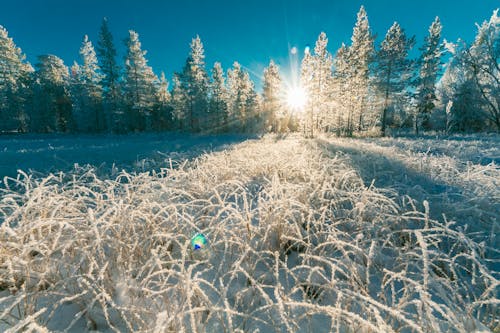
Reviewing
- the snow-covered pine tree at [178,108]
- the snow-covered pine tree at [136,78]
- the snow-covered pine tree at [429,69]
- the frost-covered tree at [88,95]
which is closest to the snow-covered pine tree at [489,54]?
the snow-covered pine tree at [429,69]

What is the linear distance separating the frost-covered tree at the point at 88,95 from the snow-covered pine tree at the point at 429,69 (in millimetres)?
39593

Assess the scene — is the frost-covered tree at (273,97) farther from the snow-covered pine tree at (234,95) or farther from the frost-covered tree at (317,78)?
the frost-covered tree at (317,78)

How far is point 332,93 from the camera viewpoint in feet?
97.5

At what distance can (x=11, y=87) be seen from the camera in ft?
88.0

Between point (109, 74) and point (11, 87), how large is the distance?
468 inches

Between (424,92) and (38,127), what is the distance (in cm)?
4826

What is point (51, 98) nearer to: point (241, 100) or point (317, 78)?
point (241, 100)

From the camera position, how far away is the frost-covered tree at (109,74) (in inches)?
1048

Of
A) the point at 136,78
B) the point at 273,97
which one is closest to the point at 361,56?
the point at 273,97

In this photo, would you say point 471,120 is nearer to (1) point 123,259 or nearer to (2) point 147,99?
(1) point 123,259

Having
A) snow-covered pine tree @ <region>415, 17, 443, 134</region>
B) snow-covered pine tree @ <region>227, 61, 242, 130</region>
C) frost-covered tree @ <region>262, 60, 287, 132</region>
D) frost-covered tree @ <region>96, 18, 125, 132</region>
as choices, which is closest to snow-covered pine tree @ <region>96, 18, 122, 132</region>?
frost-covered tree @ <region>96, 18, 125, 132</region>

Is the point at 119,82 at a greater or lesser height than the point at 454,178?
greater

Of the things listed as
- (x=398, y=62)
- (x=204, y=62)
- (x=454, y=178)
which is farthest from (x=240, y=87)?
(x=454, y=178)

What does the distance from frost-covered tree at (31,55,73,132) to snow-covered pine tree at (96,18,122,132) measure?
732cm
